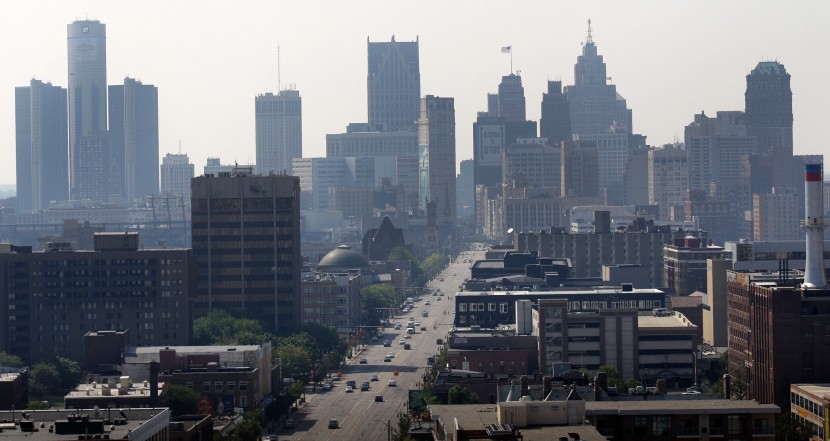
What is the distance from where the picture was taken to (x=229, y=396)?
5709 inches

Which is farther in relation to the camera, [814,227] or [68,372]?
[68,372]

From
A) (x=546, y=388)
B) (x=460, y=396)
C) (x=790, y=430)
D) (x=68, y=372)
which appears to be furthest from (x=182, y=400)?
(x=790, y=430)

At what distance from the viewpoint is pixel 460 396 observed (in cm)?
13675

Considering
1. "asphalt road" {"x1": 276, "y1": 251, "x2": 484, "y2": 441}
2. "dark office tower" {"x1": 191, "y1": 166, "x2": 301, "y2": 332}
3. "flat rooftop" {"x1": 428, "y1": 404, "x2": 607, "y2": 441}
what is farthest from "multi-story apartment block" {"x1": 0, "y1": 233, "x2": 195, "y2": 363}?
"flat rooftop" {"x1": 428, "y1": 404, "x2": 607, "y2": 441}

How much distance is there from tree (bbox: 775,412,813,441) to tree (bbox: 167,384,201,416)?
39.7 m

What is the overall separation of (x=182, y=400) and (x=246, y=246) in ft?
191

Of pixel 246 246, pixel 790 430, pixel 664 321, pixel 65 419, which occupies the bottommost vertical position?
pixel 790 430

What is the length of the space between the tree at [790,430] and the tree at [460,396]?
2518 cm

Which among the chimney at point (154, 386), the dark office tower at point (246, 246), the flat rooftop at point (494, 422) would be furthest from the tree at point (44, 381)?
the flat rooftop at point (494, 422)

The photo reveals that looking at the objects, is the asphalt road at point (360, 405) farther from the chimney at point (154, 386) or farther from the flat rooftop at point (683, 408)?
the flat rooftop at point (683, 408)

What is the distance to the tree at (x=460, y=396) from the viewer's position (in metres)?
136

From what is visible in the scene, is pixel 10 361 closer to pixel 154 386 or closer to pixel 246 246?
pixel 246 246

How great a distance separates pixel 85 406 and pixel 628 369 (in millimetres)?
51394

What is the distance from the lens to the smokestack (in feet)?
454
